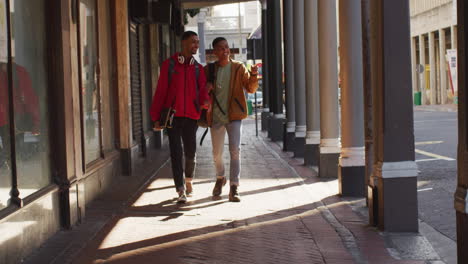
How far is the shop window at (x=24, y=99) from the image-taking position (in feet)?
20.6

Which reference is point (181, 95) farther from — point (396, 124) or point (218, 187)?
point (396, 124)

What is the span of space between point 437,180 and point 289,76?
283 inches

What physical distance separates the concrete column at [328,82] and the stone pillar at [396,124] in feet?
14.6

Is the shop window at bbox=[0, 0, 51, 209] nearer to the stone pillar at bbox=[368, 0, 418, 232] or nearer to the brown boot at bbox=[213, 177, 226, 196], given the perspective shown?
the brown boot at bbox=[213, 177, 226, 196]

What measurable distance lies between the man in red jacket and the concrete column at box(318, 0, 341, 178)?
8.99 feet

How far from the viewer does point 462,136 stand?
15.4ft

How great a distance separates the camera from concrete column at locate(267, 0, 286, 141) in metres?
21.1

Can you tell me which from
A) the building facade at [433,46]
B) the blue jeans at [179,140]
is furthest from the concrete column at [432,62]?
the blue jeans at [179,140]

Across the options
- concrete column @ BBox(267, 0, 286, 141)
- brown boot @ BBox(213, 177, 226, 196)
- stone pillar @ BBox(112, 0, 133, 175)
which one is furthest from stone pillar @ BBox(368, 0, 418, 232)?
concrete column @ BBox(267, 0, 286, 141)

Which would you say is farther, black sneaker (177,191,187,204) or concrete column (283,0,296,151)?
concrete column (283,0,296,151)

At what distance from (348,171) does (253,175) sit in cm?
296

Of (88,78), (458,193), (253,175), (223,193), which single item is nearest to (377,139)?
(458,193)

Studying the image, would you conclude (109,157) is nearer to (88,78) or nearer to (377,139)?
(88,78)

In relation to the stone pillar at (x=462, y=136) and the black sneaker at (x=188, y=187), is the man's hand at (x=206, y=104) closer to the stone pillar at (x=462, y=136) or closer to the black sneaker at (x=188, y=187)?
the black sneaker at (x=188, y=187)
